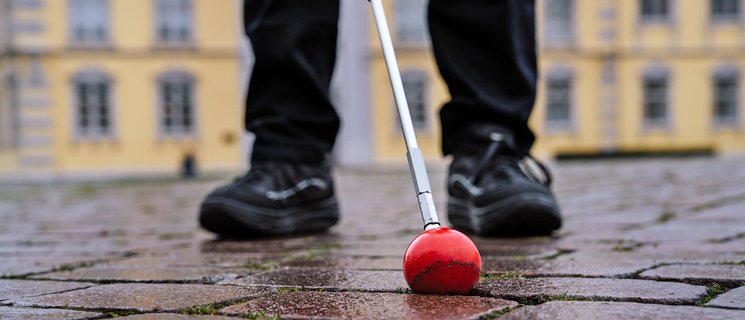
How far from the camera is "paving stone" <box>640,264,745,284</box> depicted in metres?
1.54

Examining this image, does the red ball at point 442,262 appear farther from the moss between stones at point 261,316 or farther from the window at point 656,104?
the window at point 656,104

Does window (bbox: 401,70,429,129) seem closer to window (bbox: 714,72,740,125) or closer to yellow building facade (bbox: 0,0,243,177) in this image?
yellow building facade (bbox: 0,0,243,177)

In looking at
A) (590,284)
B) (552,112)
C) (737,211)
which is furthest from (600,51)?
(590,284)

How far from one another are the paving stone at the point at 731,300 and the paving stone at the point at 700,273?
0.10 m

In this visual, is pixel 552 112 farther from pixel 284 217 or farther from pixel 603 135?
pixel 284 217

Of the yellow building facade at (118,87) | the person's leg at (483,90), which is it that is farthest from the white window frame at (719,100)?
the person's leg at (483,90)

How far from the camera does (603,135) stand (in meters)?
24.6

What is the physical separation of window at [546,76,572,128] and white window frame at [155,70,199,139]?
853 centimetres

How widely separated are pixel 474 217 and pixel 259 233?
56 centimetres

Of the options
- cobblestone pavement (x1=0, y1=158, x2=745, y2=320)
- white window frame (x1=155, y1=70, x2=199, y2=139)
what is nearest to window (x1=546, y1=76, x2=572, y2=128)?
white window frame (x1=155, y1=70, x2=199, y2=139)

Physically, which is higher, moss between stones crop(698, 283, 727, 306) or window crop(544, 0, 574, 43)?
moss between stones crop(698, 283, 727, 306)

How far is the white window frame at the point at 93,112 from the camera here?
2228cm

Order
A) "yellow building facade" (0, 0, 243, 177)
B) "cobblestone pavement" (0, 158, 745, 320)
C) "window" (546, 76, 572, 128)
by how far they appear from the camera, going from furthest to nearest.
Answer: "window" (546, 76, 572, 128) → "yellow building facade" (0, 0, 243, 177) → "cobblestone pavement" (0, 158, 745, 320)

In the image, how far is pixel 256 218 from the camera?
251cm
